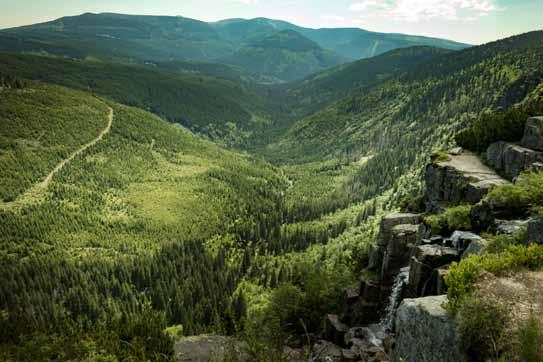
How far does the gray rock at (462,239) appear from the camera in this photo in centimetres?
3242

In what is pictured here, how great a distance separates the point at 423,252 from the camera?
33.6 m

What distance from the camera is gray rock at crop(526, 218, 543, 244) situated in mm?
25812

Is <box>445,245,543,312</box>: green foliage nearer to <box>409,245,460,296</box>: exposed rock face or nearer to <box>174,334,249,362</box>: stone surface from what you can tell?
<box>409,245,460,296</box>: exposed rock face

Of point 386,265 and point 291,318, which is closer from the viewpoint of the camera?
point 386,265

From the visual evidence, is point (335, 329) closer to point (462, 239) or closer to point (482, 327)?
point (462, 239)

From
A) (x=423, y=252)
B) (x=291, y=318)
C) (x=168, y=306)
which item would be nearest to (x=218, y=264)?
(x=168, y=306)

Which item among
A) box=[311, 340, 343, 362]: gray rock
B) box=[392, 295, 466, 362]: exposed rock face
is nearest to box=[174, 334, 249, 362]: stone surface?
box=[311, 340, 343, 362]: gray rock

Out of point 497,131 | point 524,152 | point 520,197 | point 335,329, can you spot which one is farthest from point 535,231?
point 497,131

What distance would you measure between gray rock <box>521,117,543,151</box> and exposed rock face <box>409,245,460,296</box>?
28503mm

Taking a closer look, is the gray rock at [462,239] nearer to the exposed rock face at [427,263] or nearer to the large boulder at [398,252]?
the exposed rock face at [427,263]

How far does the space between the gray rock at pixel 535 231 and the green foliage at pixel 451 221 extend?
11942 millimetres

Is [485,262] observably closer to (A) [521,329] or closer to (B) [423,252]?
(A) [521,329]

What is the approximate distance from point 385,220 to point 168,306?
10940cm

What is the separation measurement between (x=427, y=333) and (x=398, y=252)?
28443mm
